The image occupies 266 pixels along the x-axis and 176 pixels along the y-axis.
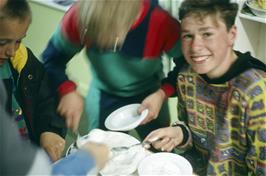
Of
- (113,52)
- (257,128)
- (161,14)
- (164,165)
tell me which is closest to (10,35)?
(113,52)

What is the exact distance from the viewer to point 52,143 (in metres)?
1.01

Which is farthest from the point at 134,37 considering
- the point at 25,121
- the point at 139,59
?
the point at 25,121

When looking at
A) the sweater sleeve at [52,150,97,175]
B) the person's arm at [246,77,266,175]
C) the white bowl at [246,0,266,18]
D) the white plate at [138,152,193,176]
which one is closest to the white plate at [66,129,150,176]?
the white plate at [138,152,193,176]

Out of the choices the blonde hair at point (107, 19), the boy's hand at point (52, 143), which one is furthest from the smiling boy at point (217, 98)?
the boy's hand at point (52, 143)

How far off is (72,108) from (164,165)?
0.26 metres

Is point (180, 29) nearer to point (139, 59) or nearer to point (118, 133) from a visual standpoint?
point (139, 59)

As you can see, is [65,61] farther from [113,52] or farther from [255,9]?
[255,9]

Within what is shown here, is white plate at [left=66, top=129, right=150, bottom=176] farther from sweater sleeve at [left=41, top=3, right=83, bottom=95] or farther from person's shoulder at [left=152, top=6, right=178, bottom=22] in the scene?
person's shoulder at [left=152, top=6, right=178, bottom=22]

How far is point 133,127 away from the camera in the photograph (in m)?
0.95

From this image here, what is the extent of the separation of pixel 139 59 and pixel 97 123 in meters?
0.20

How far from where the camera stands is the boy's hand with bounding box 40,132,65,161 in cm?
99

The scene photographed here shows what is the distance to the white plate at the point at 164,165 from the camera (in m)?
0.88

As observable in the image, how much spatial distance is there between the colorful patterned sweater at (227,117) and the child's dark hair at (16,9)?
1.26ft

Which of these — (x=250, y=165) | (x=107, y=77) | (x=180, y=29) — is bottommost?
(x=250, y=165)
